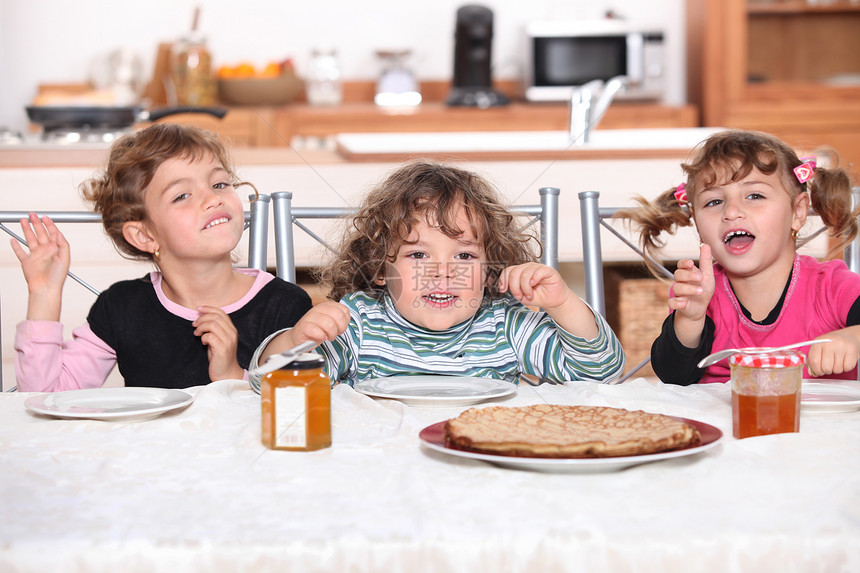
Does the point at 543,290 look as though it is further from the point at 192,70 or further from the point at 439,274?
the point at 192,70

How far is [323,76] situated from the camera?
13.1 ft

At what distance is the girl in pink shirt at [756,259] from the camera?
1222mm

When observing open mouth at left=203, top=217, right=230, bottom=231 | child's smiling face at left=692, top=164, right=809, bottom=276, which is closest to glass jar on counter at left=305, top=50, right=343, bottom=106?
open mouth at left=203, top=217, right=230, bottom=231

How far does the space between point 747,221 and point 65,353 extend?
99cm

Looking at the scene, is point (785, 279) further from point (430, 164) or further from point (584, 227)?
point (430, 164)

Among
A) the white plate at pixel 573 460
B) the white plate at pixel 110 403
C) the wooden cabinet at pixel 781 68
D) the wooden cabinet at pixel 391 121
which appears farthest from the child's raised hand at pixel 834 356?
the wooden cabinet at pixel 781 68

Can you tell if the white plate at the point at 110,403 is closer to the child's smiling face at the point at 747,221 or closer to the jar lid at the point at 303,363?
the jar lid at the point at 303,363

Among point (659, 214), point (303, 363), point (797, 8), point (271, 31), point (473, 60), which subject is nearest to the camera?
point (303, 363)

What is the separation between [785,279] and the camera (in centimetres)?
130

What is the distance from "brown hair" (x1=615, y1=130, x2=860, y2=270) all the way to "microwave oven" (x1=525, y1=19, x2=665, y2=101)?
2.56 metres

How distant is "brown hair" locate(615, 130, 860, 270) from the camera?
127 cm

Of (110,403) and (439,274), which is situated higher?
(439,274)

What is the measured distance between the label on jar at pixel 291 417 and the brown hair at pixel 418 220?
17.9 inches

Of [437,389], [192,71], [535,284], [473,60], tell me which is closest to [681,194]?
[535,284]
